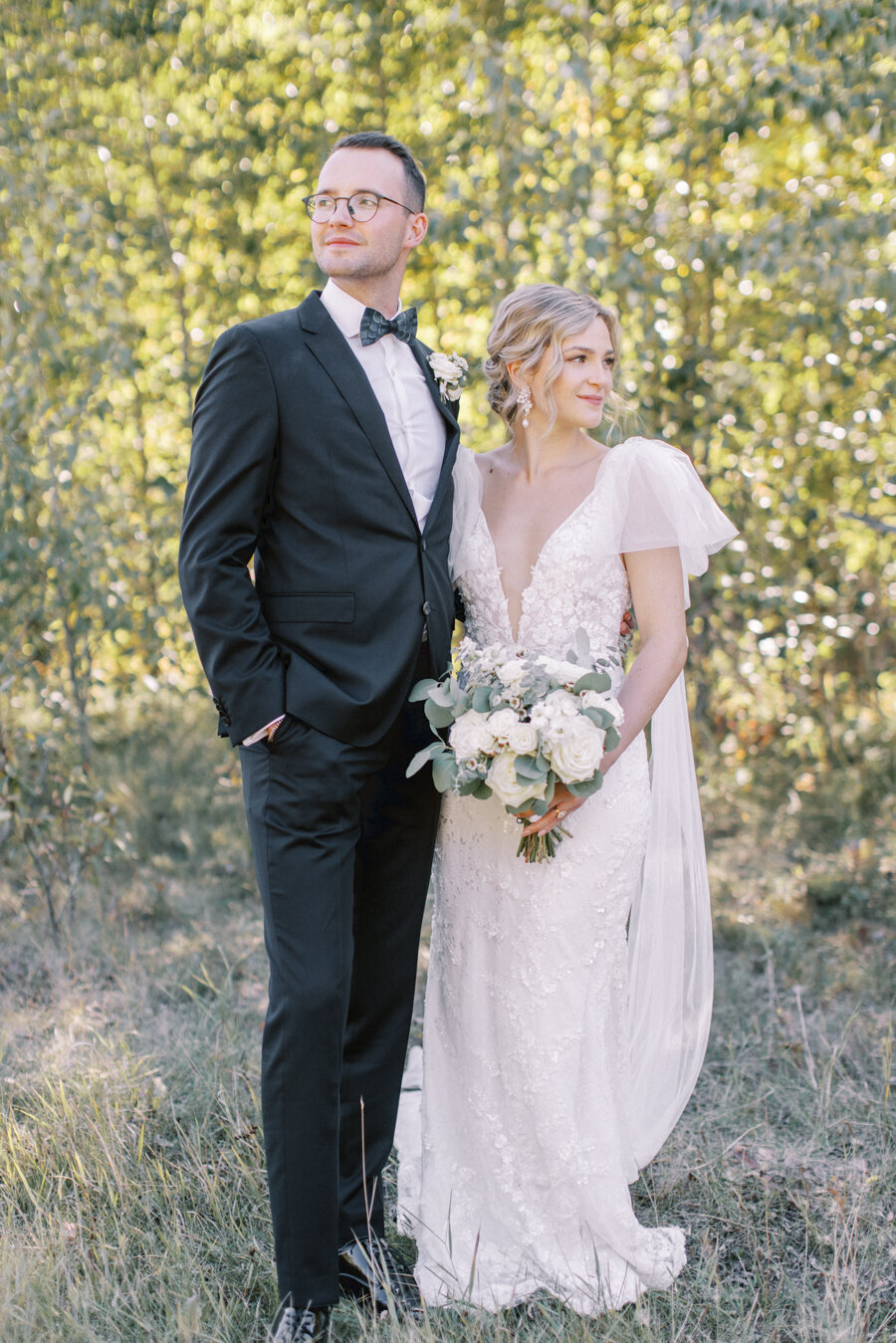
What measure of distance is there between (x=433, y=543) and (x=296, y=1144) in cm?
123

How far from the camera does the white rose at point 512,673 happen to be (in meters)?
2.20

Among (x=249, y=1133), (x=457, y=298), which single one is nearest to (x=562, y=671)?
(x=249, y=1133)

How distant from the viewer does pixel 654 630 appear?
2.52m

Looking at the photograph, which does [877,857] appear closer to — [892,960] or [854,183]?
[892,960]

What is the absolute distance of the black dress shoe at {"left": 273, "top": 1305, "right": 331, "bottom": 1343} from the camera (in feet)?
6.94

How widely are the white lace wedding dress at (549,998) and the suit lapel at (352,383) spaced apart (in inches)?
17.1

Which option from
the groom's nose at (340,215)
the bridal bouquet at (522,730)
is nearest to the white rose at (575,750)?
the bridal bouquet at (522,730)

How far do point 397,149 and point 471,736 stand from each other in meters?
1.33

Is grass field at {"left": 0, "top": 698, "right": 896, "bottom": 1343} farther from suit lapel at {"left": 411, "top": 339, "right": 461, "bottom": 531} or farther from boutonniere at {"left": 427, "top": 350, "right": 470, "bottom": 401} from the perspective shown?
boutonniere at {"left": 427, "top": 350, "right": 470, "bottom": 401}

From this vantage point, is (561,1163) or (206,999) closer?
(561,1163)

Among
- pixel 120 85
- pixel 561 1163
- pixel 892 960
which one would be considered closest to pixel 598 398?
pixel 561 1163

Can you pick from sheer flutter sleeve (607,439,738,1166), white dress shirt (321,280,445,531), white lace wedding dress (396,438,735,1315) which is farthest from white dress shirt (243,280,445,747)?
sheer flutter sleeve (607,439,738,1166)

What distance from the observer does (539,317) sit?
8.51ft

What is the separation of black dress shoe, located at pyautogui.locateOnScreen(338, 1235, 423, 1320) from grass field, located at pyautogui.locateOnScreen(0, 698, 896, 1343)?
0.08 metres
